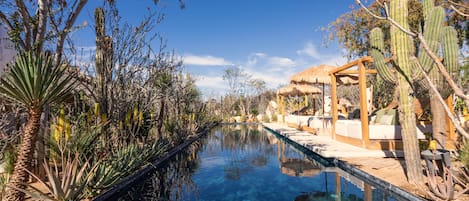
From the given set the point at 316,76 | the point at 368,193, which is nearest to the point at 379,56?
the point at 368,193

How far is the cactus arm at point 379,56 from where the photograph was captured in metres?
4.40

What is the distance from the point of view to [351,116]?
10.8m

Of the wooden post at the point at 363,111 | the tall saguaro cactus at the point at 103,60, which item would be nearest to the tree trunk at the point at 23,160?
the tall saguaro cactus at the point at 103,60

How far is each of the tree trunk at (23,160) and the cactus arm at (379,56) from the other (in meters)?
4.99

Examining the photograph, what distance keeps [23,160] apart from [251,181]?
3.87m

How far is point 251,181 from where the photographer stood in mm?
5520

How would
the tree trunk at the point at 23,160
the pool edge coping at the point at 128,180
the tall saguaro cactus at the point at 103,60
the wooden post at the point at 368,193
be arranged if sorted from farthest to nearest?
the tall saguaro cactus at the point at 103,60
the pool edge coping at the point at 128,180
the wooden post at the point at 368,193
the tree trunk at the point at 23,160

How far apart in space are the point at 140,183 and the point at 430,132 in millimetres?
7021

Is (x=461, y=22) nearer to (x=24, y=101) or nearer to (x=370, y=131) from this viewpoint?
(x=370, y=131)

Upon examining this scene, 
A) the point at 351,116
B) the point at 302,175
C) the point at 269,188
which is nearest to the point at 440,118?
the point at 302,175

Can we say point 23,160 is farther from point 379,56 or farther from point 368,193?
point 379,56

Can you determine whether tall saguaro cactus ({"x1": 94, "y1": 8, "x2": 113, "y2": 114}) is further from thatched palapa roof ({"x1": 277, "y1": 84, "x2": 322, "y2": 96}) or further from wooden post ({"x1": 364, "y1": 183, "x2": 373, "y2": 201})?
thatched palapa roof ({"x1": 277, "y1": 84, "x2": 322, "y2": 96})

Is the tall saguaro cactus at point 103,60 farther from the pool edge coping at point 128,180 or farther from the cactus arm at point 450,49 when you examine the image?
the cactus arm at point 450,49

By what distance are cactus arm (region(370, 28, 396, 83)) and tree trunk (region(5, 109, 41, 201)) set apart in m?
4.99
